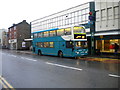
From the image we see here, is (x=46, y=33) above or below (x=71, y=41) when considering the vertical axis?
above

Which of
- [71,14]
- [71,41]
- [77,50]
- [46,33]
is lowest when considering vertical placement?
[77,50]

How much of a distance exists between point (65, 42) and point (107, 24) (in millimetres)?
8085

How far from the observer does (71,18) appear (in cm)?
3073

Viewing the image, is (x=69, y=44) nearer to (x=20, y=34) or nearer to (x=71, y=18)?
(x=71, y=18)

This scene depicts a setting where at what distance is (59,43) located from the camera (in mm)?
18938

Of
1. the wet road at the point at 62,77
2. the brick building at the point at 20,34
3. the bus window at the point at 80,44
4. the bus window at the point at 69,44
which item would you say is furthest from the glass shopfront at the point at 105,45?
the brick building at the point at 20,34

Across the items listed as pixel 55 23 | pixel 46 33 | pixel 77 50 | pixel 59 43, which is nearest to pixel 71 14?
pixel 55 23

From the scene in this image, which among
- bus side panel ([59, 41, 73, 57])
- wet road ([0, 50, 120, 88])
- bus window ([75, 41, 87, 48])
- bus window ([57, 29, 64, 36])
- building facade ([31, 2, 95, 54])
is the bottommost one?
wet road ([0, 50, 120, 88])

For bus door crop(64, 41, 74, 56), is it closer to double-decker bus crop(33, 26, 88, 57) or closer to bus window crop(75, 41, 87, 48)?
double-decker bus crop(33, 26, 88, 57)

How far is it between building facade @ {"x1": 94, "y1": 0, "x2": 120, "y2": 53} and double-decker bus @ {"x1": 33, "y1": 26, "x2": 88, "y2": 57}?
3.97 meters

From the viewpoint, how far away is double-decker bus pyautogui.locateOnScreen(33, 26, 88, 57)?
16859mm

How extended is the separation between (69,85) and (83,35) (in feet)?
39.0

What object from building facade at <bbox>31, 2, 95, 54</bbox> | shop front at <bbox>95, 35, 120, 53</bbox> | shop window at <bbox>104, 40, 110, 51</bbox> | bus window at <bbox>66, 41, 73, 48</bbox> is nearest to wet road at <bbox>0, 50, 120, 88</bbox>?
bus window at <bbox>66, 41, 73, 48</bbox>

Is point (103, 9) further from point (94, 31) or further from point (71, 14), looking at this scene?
point (71, 14)
